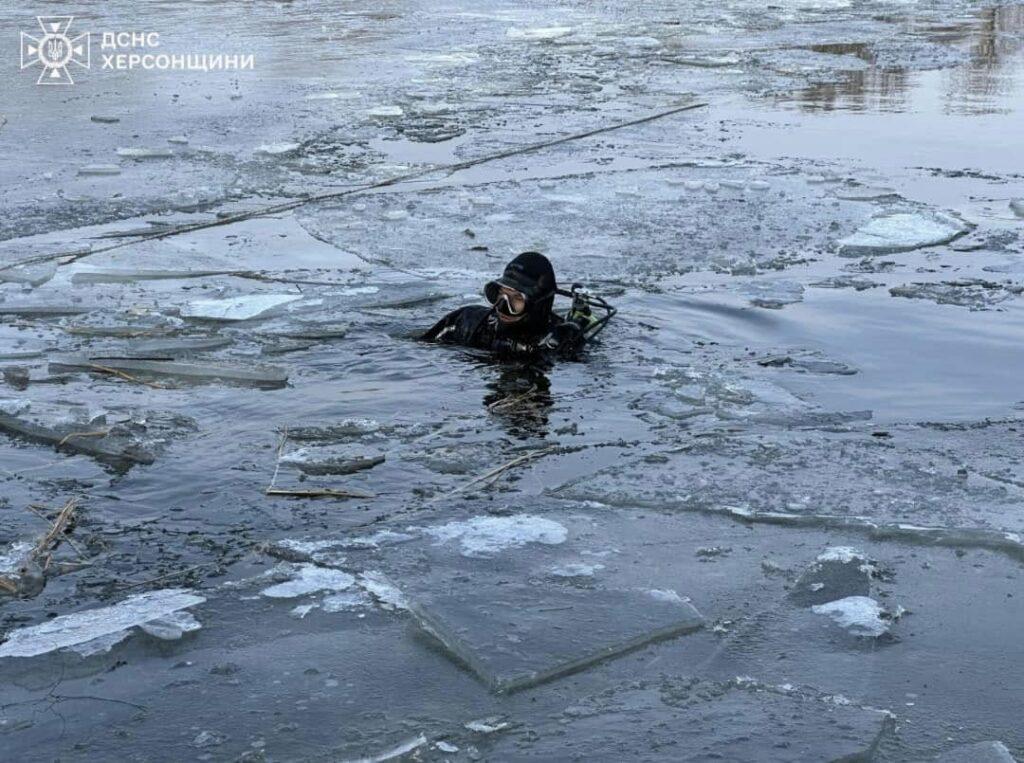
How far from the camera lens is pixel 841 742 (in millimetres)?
3625

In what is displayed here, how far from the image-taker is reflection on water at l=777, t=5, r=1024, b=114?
14868mm

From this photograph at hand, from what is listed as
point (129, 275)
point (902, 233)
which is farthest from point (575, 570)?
point (902, 233)

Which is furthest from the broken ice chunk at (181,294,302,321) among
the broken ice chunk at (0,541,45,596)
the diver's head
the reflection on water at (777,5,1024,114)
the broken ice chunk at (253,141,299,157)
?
the reflection on water at (777,5,1024,114)

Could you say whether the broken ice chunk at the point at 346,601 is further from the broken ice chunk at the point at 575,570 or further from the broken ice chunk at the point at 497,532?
the broken ice chunk at the point at 575,570

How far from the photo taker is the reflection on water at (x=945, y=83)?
14.9m

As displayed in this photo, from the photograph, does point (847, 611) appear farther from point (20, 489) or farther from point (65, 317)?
point (65, 317)

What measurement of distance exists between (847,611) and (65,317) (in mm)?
4970

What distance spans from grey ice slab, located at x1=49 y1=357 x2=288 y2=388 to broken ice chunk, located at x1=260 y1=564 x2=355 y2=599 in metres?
2.29

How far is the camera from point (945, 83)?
16.3 m

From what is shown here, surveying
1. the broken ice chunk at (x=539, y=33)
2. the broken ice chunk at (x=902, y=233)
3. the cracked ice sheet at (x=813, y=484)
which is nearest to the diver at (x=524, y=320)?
the cracked ice sheet at (x=813, y=484)

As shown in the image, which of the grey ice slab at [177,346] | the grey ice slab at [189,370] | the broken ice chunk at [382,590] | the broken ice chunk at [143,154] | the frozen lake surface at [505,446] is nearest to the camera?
the frozen lake surface at [505,446]

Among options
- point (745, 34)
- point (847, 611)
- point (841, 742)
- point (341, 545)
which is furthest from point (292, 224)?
point (745, 34)

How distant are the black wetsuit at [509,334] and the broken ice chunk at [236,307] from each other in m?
1.00

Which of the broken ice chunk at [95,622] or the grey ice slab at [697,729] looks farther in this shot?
the broken ice chunk at [95,622]
